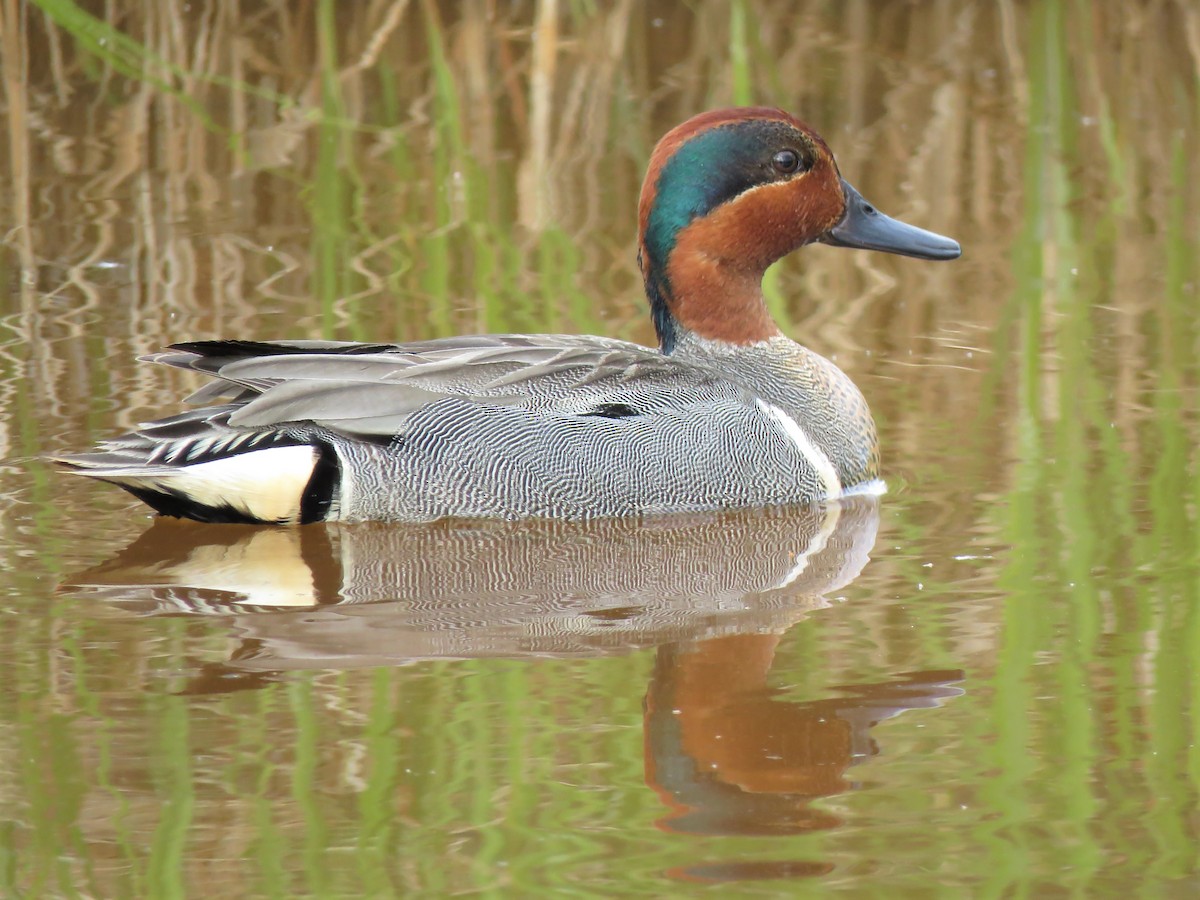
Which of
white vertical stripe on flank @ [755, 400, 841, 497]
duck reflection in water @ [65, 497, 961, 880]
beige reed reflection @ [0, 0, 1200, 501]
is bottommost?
duck reflection in water @ [65, 497, 961, 880]

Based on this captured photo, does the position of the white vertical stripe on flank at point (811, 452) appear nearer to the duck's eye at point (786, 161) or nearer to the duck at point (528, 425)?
the duck at point (528, 425)

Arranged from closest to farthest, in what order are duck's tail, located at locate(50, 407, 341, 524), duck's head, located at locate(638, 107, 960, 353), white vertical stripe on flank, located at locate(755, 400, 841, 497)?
1. duck's tail, located at locate(50, 407, 341, 524)
2. white vertical stripe on flank, located at locate(755, 400, 841, 497)
3. duck's head, located at locate(638, 107, 960, 353)

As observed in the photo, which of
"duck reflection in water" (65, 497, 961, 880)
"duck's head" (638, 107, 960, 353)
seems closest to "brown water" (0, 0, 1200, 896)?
"duck reflection in water" (65, 497, 961, 880)

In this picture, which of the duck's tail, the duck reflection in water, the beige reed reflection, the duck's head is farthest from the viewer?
the beige reed reflection

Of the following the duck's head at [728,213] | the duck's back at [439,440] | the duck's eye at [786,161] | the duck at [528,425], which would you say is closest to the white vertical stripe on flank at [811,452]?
the duck at [528,425]

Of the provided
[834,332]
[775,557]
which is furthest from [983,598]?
[834,332]

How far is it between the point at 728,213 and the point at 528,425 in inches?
43.1

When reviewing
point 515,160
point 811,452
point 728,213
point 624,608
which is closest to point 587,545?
point 624,608

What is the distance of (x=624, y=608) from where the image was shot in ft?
18.4

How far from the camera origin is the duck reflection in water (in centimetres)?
455

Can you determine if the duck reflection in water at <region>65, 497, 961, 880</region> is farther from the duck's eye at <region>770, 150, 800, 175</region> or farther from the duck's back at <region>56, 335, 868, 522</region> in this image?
the duck's eye at <region>770, 150, 800, 175</region>

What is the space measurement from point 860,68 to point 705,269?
566 centimetres

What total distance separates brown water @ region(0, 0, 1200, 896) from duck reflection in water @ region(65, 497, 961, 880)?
2 centimetres

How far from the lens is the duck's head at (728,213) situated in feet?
22.7
